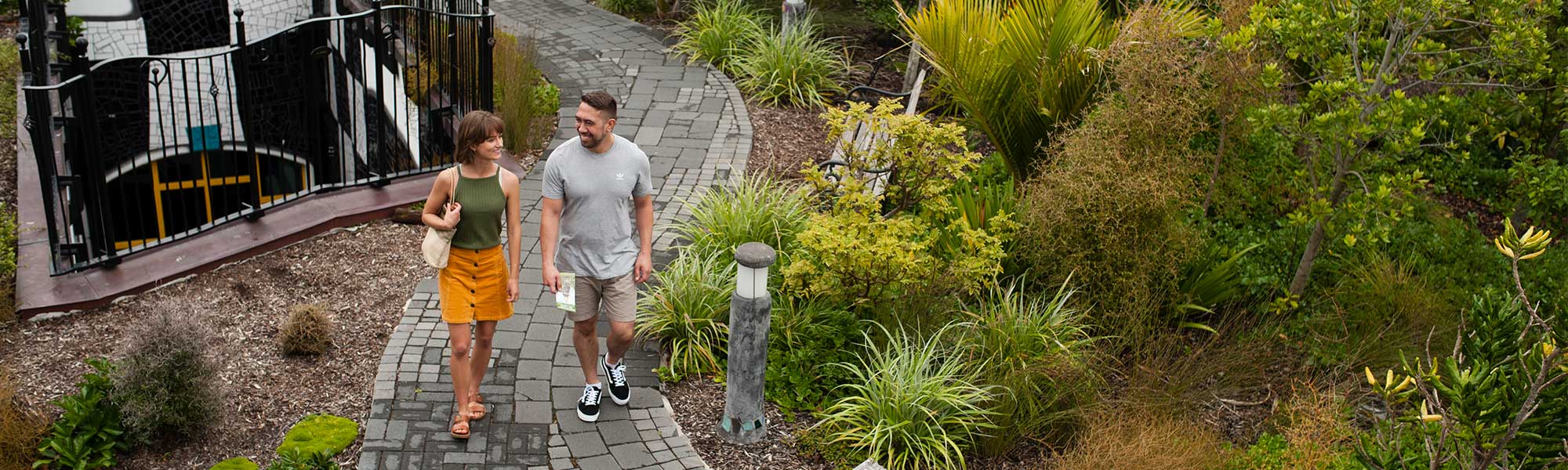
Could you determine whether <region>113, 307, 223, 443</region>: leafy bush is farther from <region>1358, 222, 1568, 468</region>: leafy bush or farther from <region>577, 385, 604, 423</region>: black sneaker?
<region>1358, 222, 1568, 468</region>: leafy bush

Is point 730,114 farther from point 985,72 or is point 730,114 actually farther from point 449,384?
point 449,384

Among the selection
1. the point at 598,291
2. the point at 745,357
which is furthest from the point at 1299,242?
the point at 598,291

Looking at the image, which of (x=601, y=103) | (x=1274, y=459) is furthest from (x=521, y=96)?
(x=1274, y=459)

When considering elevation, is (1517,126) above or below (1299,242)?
above

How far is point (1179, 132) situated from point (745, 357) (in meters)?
2.71

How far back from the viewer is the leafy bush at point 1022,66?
7.48 meters

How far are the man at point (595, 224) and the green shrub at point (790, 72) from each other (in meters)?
4.55

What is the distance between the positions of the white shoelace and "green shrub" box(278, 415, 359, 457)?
3.61 feet

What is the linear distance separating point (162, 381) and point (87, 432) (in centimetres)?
33

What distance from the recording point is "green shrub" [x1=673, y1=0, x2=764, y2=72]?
1038 cm

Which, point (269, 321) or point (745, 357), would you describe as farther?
point (269, 321)

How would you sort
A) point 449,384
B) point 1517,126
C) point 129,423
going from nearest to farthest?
point 129,423 < point 449,384 < point 1517,126

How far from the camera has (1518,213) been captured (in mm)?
7906

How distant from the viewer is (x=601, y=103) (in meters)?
4.82
